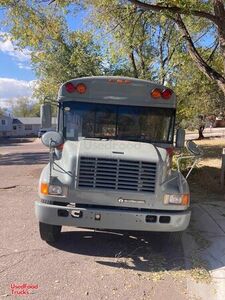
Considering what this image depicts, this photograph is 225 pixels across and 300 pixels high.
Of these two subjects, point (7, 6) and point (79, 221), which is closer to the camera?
point (79, 221)

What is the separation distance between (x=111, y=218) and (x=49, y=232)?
1147mm

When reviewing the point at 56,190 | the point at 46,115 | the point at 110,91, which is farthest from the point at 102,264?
the point at 110,91

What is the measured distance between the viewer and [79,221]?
5754 millimetres

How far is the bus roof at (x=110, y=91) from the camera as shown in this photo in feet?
22.9

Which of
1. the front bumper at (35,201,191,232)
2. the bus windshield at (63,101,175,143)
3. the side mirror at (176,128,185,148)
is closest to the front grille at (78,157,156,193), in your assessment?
the front bumper at (35,201,191,232)

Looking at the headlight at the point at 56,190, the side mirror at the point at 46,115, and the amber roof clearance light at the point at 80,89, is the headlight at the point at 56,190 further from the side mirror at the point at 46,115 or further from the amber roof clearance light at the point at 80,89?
the amber roof clearance light at the point at 80,89

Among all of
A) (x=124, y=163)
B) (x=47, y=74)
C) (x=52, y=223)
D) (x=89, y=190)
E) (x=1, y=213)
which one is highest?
(x=47, y=74)

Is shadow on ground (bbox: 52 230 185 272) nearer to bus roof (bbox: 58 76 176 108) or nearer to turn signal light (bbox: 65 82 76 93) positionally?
bus roof (bbox: 58 76 176 108)

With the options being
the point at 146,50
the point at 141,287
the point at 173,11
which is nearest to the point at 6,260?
the point at 141,287

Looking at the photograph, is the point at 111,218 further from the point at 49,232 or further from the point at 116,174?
the point at 49,232

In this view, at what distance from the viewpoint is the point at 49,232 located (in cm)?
630

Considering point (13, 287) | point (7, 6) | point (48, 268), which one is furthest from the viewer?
point (7, 6)

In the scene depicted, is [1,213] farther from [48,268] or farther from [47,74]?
[47,74]

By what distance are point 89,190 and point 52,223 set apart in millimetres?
688
